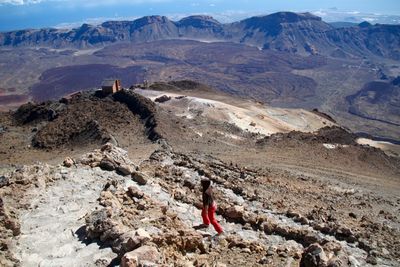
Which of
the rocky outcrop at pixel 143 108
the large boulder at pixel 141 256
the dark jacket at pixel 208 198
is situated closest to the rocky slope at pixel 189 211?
the large boulder at pixel 141 256

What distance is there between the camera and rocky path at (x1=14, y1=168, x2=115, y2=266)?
25.5 feet

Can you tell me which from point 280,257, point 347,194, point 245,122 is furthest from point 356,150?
point 280,257

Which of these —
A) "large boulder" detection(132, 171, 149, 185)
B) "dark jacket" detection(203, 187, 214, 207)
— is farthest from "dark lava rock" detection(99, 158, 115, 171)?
"dark jacket" detection(203, 187, 214, 207)

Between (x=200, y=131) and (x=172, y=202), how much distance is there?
1707 centimetres

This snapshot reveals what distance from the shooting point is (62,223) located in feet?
30.1

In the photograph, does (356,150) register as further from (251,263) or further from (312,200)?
(251,263)

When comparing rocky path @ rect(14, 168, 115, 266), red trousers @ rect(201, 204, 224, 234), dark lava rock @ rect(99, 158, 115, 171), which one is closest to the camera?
rocky path @ rect(14, 168, 115, 266)

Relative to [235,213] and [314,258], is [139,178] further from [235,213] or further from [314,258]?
[314,258]

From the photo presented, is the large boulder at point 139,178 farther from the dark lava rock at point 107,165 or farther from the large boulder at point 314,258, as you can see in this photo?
the large boulder at point 314,258

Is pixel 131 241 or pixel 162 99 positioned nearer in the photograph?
pixel 131 241

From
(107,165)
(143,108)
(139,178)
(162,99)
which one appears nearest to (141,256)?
(139,178)

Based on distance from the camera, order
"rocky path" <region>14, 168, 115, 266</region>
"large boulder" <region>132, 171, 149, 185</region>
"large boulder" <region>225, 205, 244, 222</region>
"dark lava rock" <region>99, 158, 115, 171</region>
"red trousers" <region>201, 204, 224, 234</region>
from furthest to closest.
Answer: "dark lava rock" <region>99, 158, 115, 171</region>, "large boulder" <region>132, 171, 149, 185</region>, "large boulder" <region>225, 205, 244, 222</region>, "red trousers" <region>201, 204, 224, 234</region>, "rocky path" <region>14, 168, 115, 266</region>

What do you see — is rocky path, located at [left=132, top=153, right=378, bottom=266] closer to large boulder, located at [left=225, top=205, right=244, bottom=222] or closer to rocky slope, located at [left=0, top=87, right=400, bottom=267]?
rocky slope, located at [left=0, top=87, right=400, bottom=267]

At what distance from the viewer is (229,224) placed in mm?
10930
